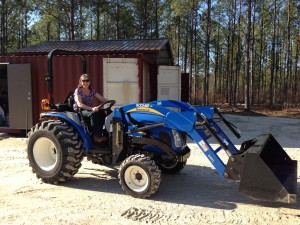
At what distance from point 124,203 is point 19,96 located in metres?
7.47

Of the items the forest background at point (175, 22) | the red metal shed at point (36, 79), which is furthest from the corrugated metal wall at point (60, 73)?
the forest background at point (175, 22)

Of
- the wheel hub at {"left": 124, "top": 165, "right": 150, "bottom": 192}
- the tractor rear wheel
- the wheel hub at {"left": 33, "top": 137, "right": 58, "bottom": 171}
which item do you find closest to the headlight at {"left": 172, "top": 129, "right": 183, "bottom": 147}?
the tractor rear wheel

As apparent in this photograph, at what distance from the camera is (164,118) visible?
4945 mm

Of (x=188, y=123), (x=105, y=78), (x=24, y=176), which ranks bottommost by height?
(x=24, y=176)

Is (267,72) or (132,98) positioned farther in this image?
(267,72)

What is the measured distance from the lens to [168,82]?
45.0ft

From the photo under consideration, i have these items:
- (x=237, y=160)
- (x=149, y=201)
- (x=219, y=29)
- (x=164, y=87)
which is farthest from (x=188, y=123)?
(x=219, y=29)

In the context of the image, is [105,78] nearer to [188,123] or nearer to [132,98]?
[132,98]

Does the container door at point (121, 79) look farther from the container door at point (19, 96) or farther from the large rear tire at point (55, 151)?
the large rear tire at point (55, 151)

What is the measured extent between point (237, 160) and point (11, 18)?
86.6ft

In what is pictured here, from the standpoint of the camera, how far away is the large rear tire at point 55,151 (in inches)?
210

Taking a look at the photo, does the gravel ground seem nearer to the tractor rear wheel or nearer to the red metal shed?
the tractor rear wheel

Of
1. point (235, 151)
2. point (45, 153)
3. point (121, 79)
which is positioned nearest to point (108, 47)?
point (121, 79)

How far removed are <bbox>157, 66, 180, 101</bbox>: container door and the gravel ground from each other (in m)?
7.24
